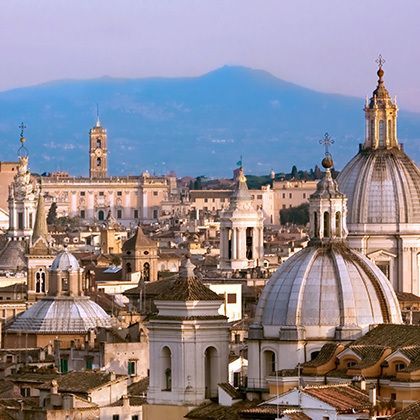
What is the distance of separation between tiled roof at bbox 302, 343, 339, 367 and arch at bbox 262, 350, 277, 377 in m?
1.01

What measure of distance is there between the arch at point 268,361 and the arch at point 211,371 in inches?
63.4

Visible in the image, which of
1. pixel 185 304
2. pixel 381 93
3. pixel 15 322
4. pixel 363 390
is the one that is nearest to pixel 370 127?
pixel 381 93

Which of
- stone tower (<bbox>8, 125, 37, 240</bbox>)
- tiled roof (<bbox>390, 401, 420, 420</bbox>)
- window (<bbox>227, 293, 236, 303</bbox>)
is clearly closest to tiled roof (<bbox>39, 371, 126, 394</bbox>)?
tiled roof (<bbox>390, 401, 420, 420</bbox>)

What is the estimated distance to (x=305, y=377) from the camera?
160ft

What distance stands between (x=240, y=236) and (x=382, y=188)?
2939 centimetres

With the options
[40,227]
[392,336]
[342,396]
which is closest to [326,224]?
[392,336]

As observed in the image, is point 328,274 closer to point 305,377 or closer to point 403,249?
point 305,377

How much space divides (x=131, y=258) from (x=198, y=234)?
61235 millimetres

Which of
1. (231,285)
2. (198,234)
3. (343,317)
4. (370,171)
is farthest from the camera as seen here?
(198,234)

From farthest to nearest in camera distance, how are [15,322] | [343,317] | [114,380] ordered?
[15,322] < [114,380] < [343,317]

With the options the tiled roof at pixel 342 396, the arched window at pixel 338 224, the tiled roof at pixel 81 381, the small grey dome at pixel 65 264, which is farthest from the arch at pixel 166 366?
the small grey dome at pixel 65 264

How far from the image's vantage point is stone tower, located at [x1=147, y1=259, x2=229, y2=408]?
169ft

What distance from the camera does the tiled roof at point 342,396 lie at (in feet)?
145

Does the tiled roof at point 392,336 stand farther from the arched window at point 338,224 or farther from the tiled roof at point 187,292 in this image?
the tiled roof at point 187,292
